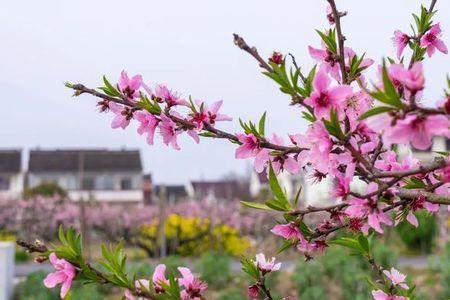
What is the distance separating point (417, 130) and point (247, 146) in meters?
0.77

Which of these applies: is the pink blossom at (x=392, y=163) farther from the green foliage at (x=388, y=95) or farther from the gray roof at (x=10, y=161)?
the gray roof at (x=10, y=161)

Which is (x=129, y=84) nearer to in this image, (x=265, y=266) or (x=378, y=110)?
(x=265, y=266)

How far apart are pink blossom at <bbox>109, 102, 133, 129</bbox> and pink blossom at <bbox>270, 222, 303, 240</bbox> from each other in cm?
64

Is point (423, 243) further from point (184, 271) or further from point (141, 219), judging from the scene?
point (184, 271)

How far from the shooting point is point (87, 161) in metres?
53.1

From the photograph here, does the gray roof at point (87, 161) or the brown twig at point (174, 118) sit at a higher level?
the gray roof at point (87, 161)

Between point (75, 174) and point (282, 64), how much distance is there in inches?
2044

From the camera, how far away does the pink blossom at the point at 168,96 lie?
2.18m

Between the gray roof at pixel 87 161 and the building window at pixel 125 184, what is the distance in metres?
0.76

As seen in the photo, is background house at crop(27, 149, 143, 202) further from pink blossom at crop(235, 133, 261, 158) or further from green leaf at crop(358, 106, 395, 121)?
green leaf at crop(358, 106, 395, 121)

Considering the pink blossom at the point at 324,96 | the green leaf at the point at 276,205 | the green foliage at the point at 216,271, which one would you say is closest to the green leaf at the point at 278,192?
the green leaf at the point at 276,205

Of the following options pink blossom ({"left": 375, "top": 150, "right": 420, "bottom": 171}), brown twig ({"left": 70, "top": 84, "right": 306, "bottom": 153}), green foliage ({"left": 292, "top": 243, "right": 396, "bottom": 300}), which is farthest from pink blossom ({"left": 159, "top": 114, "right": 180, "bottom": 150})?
green foliage ({"left": 292, "top": 243, "right": 396, "bottom": 300})

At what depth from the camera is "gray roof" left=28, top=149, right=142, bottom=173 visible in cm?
5247

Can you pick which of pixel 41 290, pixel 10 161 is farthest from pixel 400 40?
pixel 10 161
